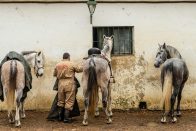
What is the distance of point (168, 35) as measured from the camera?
1554cm

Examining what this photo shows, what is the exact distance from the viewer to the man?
13383mm

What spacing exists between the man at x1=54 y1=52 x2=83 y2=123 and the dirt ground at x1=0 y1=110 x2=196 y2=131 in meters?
0.50

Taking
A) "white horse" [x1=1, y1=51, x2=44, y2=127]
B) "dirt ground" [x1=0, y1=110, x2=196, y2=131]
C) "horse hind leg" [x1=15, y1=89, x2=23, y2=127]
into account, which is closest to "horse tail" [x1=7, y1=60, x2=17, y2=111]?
"white horse" [x1=1, y1=51, x2=44, y2=127]

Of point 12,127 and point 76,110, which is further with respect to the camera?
point 76,110

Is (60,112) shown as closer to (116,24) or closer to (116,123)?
(116,123)

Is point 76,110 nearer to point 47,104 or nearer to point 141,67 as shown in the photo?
point 47,104

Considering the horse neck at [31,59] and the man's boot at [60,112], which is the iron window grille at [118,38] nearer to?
the horse neck at [31,59]

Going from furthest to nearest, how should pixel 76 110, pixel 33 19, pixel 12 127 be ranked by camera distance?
pixel 33 19 < pixel 76 110 < pixel 12 127

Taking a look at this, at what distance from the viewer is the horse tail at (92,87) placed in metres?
13.0

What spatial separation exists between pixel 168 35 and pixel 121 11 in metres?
1.62

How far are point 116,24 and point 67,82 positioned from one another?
116 inches

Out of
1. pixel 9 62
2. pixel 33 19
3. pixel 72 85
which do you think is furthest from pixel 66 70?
pixel 33 19

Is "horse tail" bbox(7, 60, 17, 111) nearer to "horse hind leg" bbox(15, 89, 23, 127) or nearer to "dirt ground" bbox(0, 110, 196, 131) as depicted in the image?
"horse hind leg" bbox(15, 89, 23, 127)

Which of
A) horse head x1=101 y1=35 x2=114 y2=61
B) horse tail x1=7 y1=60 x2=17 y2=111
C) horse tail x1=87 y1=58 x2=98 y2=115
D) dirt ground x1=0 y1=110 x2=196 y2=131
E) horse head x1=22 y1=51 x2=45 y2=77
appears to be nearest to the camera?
horse tail x1=7 y1=60 x2=17 y2=111
